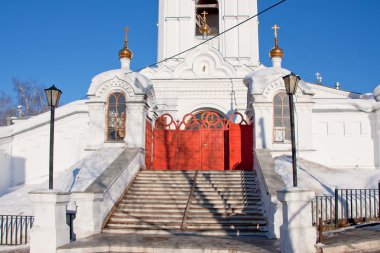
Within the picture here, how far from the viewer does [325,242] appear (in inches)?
341

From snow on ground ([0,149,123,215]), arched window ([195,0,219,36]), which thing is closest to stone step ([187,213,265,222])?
snow on ground ([0,149,123,215])

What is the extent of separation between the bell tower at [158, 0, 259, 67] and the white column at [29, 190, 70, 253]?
1589cm

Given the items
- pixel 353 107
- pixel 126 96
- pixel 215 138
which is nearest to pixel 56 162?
pixel 126 96

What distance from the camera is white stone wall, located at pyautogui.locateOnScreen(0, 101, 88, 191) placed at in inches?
758

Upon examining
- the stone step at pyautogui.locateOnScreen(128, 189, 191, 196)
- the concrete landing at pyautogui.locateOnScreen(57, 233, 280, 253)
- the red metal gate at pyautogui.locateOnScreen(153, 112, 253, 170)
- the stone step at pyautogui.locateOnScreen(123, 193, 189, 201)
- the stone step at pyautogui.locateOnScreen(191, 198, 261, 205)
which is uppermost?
the red metal gate at pyautogui.locateOnScreen(153, 112, 253, 170)

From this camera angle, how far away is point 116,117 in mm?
15914

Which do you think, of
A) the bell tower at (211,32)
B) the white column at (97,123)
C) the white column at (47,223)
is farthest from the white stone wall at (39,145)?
the white column at (47,223)

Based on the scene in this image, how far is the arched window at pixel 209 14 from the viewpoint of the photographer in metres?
26.3

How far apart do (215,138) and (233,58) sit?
27.6 ft

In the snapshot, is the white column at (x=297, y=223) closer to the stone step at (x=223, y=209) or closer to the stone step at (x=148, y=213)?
the stone step at (x=223, y=209)

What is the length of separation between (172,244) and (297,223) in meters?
2.60

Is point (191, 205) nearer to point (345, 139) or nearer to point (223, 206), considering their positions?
point (223, 206)

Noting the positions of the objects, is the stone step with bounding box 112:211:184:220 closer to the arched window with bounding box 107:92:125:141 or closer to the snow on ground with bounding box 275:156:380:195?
the snow on ground with bounding box 275:156:380:195

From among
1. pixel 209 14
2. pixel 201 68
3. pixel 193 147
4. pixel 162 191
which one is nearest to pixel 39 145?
pixel 193 147
